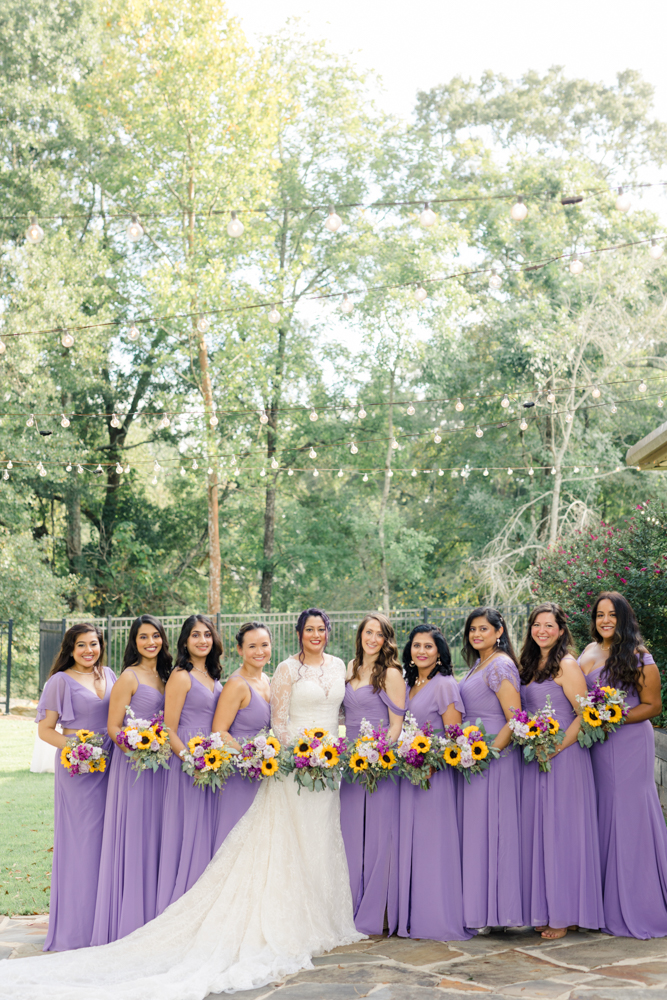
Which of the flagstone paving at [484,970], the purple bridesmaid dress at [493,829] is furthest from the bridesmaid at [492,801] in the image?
the flagstone paving at [484,970]

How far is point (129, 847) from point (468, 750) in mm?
2026

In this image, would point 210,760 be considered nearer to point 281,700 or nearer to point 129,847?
point 281,700

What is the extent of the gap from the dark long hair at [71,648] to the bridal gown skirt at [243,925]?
52.5 inches

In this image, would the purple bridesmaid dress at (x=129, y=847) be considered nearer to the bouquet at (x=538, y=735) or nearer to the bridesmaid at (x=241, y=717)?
the bridesmaid at (x=241, y=717)

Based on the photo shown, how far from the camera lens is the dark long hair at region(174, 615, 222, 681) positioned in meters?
5.34

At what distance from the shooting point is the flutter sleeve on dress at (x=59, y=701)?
539 cm

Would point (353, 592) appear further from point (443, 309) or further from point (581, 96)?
point (581, 96)

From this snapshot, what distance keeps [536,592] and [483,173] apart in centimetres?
1683

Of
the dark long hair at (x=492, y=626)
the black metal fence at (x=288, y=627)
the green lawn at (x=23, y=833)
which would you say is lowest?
the green lawn at (x=23, y=833)

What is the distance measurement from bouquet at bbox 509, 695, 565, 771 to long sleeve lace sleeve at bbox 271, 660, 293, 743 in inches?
51.2

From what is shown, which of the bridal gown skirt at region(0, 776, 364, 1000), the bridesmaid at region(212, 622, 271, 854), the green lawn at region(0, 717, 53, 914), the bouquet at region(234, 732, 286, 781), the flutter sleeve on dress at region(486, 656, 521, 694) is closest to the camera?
the bridal gown skirt at region(0, 776, 364, 1000)

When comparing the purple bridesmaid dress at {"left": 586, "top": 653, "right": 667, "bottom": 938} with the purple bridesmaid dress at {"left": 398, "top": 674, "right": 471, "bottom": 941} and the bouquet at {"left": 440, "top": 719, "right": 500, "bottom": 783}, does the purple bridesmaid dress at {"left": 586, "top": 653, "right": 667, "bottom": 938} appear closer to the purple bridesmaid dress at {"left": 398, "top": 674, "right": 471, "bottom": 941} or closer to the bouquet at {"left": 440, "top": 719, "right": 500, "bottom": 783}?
the bouquet at {"left": 440, "top": 719, "right": 500, "bottom": 783}

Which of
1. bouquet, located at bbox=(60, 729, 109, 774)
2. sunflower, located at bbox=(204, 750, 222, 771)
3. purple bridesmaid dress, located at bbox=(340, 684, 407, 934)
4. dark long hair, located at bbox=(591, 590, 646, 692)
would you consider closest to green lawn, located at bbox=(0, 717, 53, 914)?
bouquet, located at bbox=(60, 729, 109, 774)

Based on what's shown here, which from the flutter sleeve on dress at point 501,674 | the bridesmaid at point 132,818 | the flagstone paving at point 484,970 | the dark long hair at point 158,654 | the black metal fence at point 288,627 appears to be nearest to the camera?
the flagstone paving at point 484,970
